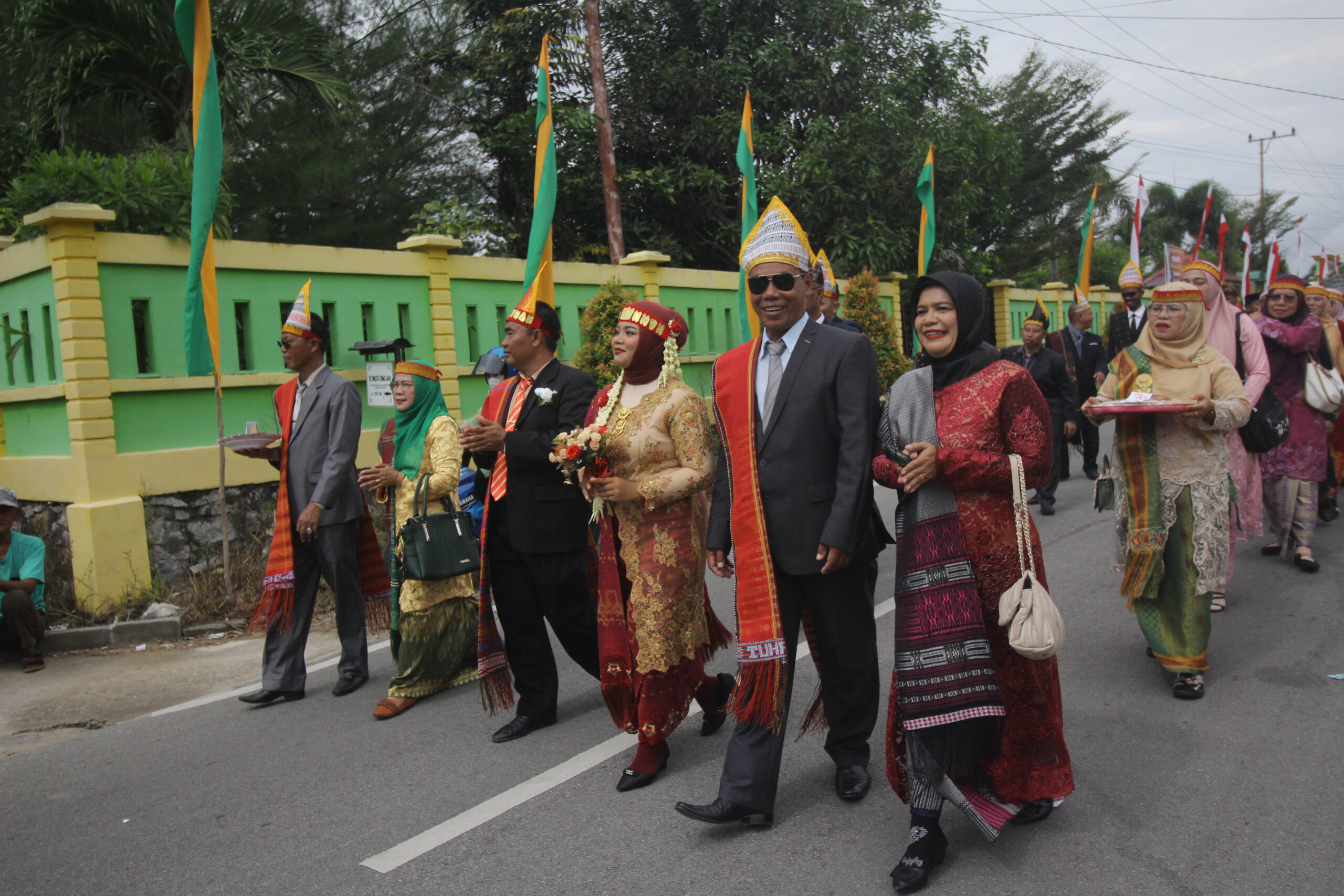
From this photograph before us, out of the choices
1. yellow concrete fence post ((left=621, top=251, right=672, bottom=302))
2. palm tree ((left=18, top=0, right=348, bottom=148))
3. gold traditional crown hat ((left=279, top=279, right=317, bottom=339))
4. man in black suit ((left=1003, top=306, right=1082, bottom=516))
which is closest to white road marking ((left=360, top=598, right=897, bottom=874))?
gold traditional crown hat ((left=279, top=279, right=317, bottom=339))

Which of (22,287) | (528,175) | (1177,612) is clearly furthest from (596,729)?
(528,175)

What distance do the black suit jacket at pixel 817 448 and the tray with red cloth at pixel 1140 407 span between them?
164 cm

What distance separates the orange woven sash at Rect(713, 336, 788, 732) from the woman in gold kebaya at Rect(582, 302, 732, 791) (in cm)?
37

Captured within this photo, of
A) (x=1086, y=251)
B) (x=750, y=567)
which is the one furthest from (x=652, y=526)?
(x=1086, y=251)

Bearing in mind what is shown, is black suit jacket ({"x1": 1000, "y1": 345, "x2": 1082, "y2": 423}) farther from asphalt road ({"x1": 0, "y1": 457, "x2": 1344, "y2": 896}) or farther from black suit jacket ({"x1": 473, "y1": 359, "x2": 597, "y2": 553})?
black suit jacket ({"x1": 473, "y1": 359, "x2": 597, "y2": 553})

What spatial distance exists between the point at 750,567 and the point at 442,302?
7.99 meters

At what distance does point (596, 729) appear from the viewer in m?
4.54

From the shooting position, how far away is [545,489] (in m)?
4.36

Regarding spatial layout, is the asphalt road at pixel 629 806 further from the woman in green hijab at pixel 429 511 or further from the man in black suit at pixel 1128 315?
the man in black suit at pixel 1128 315

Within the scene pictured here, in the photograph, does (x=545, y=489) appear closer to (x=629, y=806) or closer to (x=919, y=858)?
(x=629, y=806)

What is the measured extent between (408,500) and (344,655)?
3.21 ft

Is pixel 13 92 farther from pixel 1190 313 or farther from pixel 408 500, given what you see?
pixel 1190 313

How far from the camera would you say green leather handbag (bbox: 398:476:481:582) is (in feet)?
16.0

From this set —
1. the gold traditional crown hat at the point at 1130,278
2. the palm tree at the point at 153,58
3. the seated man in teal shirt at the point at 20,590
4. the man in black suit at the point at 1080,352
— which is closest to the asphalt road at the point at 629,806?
the seated man in teal shirt at the point at 20,590
